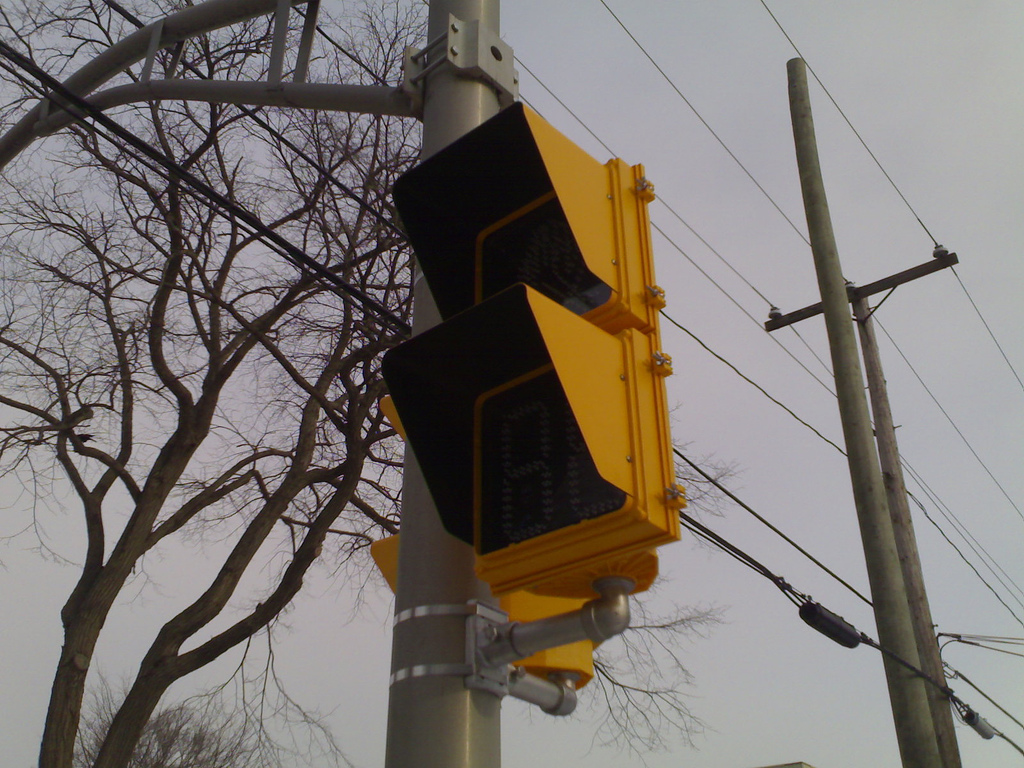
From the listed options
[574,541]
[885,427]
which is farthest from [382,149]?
[574,541]

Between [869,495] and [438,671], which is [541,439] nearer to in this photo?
[438,671]

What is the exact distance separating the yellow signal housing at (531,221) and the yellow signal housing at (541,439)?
23 centimetres

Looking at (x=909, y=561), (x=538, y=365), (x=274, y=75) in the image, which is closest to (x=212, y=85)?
(x=274, y=75)

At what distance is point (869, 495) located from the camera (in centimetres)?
674

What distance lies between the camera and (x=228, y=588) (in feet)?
33.7

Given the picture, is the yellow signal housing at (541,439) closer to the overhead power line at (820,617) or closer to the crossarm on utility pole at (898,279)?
the overhead power line at (820,617)

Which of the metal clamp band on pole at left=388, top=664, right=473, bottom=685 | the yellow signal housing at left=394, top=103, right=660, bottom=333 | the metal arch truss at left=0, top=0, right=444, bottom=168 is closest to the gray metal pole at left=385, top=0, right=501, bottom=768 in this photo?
the metal clamp band on pole at left=388, top=664, right=473, bottom=685

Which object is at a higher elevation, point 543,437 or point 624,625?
point 543,437

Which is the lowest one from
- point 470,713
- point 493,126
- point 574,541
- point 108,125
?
point 470,713

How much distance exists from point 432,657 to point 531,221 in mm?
1392

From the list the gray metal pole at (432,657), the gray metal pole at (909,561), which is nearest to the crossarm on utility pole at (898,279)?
the gray metal pole at (909,561)

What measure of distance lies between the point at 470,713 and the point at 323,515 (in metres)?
9.43

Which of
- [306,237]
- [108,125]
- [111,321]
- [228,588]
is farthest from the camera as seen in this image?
[306,237]

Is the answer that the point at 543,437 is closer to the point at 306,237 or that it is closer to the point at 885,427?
the point at 885,427
